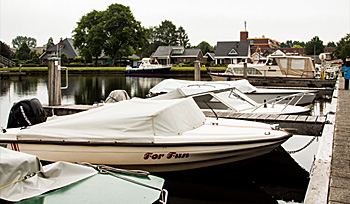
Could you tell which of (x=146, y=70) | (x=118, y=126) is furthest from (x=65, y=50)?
(x=118, y=126)

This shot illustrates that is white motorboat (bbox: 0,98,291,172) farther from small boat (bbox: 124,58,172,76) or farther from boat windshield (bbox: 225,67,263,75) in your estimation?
small boat (bbox: 124,58,172,76)

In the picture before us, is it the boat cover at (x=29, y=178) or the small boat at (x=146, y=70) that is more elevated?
the small boat at (x=146, y=70)

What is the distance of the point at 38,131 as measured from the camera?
6.80m

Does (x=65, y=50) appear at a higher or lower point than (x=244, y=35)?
lower

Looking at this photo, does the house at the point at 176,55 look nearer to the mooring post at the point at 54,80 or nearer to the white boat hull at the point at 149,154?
the mooring post at the point at 54,80

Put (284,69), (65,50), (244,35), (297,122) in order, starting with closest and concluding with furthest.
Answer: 1. (297,122)
2. (284,69)
3. (65,50)
4. (244,35)

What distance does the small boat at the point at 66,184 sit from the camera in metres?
4.15

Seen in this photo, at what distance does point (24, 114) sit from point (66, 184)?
374cm

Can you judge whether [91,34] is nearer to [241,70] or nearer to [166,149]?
[241,70]

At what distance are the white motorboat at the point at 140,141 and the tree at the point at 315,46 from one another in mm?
109279

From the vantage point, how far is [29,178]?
4.33 meters

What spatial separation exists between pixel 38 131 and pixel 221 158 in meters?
3.53

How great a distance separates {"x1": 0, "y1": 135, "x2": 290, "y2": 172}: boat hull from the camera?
654 centimetres

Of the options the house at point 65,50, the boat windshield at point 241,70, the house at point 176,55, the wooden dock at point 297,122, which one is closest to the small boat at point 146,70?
the house at point 176,55
